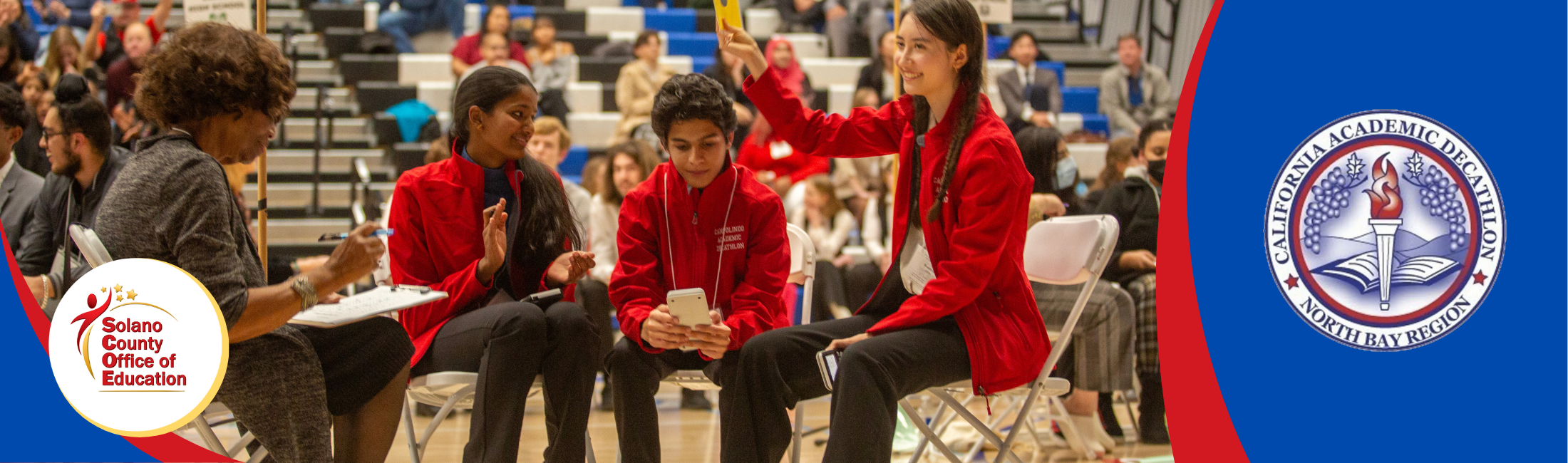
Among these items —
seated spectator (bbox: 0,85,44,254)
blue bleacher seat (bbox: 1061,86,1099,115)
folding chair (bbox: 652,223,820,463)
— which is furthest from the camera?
blue bleacher seat (bbox: 1061,86,1099,115)

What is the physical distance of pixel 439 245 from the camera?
2.61 meters

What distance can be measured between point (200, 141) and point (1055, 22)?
8277mm

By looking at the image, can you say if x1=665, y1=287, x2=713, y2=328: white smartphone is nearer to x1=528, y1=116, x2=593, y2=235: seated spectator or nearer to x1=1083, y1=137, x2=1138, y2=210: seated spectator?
x1=528, y1=116, x2=593, y2=235: seated spectator

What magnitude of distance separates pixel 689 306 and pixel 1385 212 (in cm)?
149

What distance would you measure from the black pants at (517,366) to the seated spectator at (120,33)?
16.5 ft

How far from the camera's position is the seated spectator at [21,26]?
6254mm

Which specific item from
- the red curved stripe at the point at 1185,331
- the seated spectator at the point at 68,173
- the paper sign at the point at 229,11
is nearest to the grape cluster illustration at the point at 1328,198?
the red curved stripe at the point at 1185,331

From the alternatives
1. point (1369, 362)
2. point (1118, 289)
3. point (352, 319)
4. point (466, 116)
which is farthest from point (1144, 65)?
point (352, 319)

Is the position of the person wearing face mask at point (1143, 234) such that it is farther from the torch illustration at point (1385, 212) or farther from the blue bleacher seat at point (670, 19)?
the blue bleacher seat at point (670, 19)

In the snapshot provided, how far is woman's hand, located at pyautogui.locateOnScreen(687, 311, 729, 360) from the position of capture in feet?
8.00

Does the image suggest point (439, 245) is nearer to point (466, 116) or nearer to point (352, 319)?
point (466, 116)

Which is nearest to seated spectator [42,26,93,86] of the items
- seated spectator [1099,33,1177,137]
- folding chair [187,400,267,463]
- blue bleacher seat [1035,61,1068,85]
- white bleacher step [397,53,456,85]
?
white bleacher step [397,53,456,85]

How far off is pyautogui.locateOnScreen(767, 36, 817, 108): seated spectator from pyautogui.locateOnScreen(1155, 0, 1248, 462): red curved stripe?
14.6 feet

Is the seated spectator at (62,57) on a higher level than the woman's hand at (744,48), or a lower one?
lower
